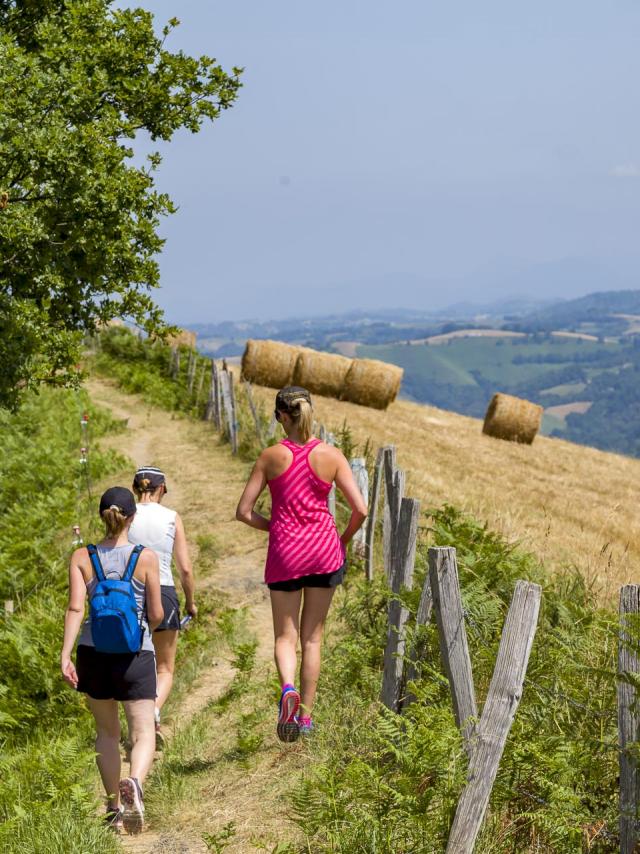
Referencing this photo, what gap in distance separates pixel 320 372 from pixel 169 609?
25298 mm

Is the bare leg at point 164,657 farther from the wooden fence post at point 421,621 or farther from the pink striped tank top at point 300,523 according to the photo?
the wooden fence post at point 421,621

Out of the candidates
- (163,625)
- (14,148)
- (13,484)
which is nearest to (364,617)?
(163,625)

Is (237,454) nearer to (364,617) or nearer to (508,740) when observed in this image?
(364,617)

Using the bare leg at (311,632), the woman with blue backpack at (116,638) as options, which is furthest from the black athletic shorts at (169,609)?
the woman with blue backpack at (116,638)

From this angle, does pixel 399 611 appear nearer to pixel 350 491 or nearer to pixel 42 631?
pixel 350 491

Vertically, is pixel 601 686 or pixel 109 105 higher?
pixel 109 105

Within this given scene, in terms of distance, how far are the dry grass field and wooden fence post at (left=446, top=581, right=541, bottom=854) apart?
675 centimetres

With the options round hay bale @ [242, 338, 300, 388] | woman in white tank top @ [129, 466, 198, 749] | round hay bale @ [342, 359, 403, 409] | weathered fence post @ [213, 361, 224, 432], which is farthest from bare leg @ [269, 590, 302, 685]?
round hay bale @ [342, 359, 403, 409]

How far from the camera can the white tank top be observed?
6566mm

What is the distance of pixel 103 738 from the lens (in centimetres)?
547

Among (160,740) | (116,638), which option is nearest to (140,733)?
(116,638)

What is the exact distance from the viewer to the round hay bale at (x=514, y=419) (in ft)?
108

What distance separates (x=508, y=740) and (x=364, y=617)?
12.2 feet

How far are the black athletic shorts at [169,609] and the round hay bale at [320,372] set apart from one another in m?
25.1
